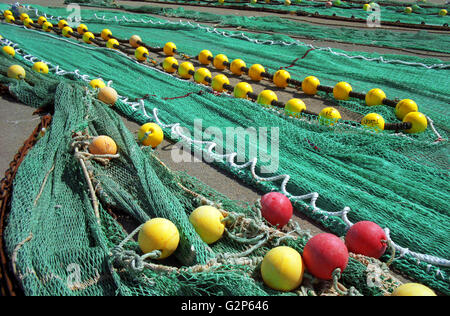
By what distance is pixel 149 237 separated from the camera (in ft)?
7.32

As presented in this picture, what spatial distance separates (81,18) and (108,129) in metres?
7.02

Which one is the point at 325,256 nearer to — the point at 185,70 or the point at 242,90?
the point at 242,90

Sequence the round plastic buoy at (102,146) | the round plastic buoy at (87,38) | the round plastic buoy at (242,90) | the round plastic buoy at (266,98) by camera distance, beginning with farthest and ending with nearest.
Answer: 1. the round plastic buoy at (87,38)
2. the round plastic buoy at (242,90)
3. the round plastic buoy at (266,98)
4. the round plastic buoy at (102,146)

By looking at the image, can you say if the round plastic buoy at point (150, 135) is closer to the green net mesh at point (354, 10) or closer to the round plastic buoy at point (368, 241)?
the round plastic buoy at point (368, 241)

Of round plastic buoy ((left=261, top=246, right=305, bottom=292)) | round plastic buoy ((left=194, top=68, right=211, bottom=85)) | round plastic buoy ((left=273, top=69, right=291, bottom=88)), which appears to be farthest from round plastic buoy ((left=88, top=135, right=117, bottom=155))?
round plastic buoy ((left=273, top=69, right=291, bottom=88))

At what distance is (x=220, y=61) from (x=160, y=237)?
438 cm

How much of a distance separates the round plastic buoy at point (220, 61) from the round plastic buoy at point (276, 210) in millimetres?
3965

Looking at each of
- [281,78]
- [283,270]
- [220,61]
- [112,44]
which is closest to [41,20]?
[112,44]

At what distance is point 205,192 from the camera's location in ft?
9.14

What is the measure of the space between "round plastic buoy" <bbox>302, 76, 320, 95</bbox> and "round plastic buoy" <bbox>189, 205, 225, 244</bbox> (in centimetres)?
316

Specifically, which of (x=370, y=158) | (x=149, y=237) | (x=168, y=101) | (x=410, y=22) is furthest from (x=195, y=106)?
(x=410, y=22)

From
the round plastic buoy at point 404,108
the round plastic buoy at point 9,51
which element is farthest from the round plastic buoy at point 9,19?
the round plastic buoy at point 404,108

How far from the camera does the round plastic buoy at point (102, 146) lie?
3.15m

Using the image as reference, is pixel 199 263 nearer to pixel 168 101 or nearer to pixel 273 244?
pixel 273 244
